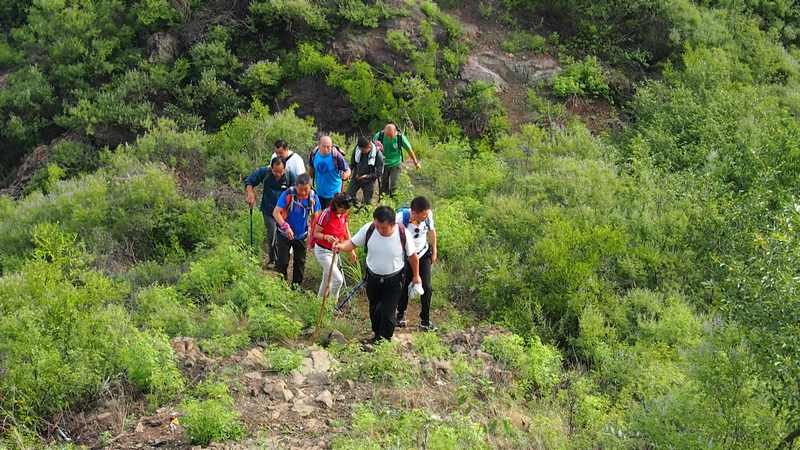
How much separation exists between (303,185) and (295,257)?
43.2 inches

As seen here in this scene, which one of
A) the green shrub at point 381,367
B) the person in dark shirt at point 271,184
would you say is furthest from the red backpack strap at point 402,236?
the person in dark shirt at point 271,184

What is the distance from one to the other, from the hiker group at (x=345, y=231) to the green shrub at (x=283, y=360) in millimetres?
944

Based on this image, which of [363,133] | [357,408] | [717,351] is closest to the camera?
[717,351]

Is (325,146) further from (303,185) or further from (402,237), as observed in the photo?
(402,237)

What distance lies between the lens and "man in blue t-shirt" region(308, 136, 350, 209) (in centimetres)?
1045

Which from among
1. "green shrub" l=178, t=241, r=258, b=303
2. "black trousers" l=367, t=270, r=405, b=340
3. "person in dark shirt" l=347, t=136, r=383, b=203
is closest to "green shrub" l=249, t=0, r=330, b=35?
"person in dark shirt" l=347, t=136, r=383, b=203

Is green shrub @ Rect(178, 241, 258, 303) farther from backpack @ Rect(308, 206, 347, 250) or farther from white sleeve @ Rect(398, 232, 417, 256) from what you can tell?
white sleeve @ Rect(398, 232, 417, 256)

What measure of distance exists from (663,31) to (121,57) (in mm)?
11990

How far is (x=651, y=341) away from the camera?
30.2ft

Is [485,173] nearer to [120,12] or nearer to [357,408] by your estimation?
[357,408]

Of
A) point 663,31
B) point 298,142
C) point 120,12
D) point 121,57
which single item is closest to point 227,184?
point 298,142

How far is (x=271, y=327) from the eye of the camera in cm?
858

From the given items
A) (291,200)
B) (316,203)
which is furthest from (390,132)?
(291,200)

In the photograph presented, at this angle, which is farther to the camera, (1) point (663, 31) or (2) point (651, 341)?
(1) point (663, 31)
